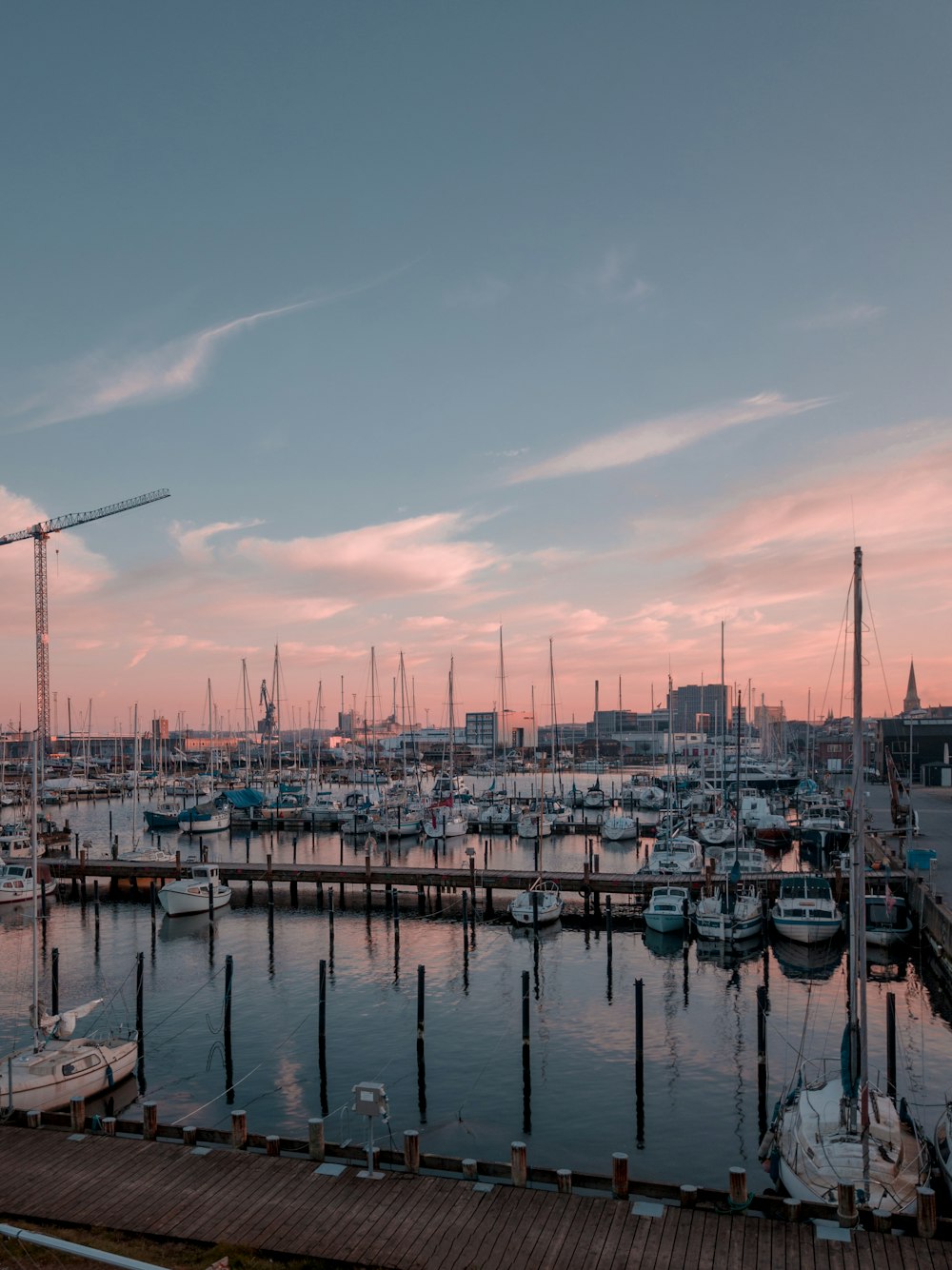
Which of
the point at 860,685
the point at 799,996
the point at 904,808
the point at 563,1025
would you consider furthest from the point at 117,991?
the point at 904,808

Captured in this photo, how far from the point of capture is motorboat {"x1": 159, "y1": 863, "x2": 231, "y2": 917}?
190ft

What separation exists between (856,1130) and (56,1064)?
865 inches

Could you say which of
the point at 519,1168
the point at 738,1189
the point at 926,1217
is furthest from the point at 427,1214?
the point at 926,1217

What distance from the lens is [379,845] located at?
92188 millimetres

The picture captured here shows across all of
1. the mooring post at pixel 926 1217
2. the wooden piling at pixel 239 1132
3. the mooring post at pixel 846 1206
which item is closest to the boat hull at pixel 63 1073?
the wooden piling at pixel 239 1132

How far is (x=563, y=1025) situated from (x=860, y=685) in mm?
21618

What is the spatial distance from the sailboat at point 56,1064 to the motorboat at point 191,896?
26698 millimetres

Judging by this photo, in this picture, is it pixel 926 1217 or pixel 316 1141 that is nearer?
pixel 926 1217

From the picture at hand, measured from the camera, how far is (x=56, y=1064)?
91.9ft

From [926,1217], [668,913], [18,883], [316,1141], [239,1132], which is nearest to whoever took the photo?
[926,1217]

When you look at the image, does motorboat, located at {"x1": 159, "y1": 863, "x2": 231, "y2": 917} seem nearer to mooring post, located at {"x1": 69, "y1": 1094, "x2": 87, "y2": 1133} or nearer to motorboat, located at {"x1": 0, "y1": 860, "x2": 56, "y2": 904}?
motorboat, located at {"x1": 0, "y1": 860, "x2": 56, "y2": 904}

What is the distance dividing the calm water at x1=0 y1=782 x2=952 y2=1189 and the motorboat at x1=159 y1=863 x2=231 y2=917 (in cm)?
98

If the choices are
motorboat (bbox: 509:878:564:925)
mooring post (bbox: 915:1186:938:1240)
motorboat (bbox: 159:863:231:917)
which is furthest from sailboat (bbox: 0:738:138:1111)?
motorboat (bbox: 159:863:231:917)

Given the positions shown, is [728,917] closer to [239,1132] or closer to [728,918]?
[728,918]
